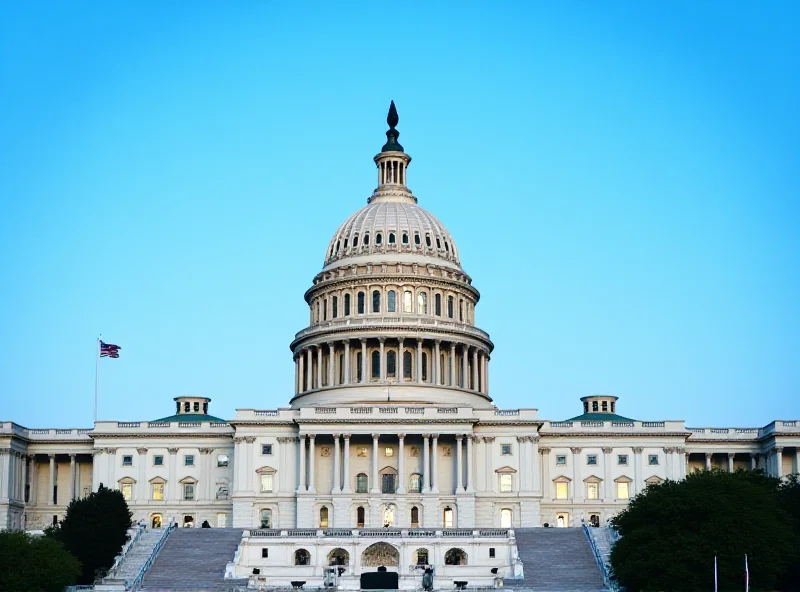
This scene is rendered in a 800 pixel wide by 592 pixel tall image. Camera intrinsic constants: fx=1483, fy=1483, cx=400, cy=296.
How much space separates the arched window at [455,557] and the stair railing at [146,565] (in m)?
20.7

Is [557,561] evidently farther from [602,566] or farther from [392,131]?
[392,131]

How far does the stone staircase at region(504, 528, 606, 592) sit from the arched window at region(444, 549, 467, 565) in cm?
407

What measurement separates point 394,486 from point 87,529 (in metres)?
31.0

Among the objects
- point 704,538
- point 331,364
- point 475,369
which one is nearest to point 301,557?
point 704,538

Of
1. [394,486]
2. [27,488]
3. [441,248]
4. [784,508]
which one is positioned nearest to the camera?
[784,508]

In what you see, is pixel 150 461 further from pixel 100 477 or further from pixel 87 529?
pixel 87 529

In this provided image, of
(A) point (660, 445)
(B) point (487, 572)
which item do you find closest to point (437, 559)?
(B) point (487, 572)

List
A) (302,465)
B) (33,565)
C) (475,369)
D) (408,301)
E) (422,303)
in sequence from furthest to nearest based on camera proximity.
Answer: (475,369)
(422,303)
(408,301)
(302,465)
(33,565)

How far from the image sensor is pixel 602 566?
10188 cm

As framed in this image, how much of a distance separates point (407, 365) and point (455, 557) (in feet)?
121

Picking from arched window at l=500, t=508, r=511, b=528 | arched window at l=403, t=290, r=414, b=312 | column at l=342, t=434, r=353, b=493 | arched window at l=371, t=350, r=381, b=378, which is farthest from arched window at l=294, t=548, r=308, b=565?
arched window at l=403, t=290, r=414, b=312

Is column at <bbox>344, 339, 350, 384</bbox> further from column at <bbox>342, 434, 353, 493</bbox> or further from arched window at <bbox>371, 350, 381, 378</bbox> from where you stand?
column at <bbox>342, 434, 353, 493</bbox>

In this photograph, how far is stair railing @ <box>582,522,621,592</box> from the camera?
9688cm

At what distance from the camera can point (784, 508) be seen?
101m
